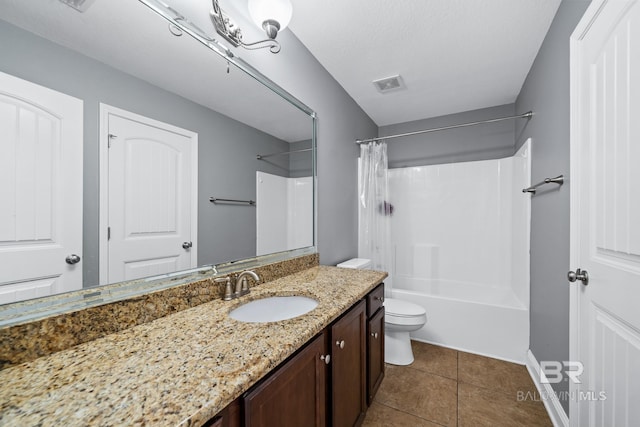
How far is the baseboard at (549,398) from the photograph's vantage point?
139 centimetres

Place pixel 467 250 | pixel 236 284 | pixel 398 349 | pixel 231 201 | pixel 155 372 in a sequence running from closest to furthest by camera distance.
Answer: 1. pixel 155 372
2. pixel 236 284
3. pixel 231 201
4. pixel 398 349
5. pixel 467 250

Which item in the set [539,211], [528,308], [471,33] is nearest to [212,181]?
[471,33]

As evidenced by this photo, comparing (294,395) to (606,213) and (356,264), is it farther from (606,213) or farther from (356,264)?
(356,264)

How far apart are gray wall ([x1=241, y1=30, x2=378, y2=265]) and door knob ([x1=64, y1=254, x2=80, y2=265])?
44.9 inches

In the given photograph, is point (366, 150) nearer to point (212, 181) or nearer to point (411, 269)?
point (411, 269)

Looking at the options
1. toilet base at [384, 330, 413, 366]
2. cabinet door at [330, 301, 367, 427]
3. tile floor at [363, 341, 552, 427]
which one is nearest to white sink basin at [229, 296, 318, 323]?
cabinet door at [330, 301, 367, 427]

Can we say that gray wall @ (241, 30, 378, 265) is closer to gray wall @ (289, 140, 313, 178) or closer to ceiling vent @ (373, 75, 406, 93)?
gray wall @ (289, 140, 313, 178)

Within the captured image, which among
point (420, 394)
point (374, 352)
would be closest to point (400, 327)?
point (420, 394)

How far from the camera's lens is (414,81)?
2252mm

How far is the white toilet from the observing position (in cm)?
203

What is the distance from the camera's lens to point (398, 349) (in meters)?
2.11

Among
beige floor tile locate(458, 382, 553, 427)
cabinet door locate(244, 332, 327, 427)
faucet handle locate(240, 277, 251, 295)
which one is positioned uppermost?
Answer: faucet handle locate(240, 277, 251, 295)

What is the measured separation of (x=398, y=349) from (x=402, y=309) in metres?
0.32

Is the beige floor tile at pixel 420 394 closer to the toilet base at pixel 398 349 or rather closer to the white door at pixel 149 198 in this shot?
the toilet base at pixel 398 349
